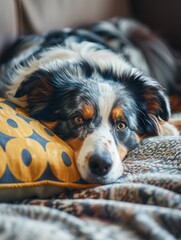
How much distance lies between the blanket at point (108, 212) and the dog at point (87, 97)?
12cm

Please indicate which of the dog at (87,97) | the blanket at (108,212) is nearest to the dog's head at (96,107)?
the dog at (87,97)

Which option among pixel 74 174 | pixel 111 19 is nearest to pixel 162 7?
pixel 111 19

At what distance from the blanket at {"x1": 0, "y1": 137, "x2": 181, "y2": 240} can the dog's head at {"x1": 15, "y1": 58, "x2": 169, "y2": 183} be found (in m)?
0.13

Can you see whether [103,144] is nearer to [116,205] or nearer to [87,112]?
[87,112]

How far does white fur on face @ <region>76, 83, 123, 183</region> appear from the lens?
1.30m

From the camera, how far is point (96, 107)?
1.51 m

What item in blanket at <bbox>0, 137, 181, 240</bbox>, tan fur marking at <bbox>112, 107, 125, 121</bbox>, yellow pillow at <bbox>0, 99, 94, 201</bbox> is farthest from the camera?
tan fur marking at <bbox>112, 107, 125, 121</bbox>

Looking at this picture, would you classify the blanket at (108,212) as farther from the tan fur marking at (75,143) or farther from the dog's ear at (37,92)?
the dog's ear at (37,92)

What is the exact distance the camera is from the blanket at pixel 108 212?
0.94 m

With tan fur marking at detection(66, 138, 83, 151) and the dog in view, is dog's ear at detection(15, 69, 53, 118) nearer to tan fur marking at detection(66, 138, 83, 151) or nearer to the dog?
the dog

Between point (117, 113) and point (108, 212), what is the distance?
1.82ft

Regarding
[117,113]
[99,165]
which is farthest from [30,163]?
[117,113]

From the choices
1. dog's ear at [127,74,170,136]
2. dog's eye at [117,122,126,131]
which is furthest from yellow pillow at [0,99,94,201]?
dog's ear at [127,74,170,136]

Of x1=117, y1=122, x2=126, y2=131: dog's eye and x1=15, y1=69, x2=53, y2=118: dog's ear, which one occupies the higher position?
x1=15, y1=69, x2=53, y2=118: dog's ear
